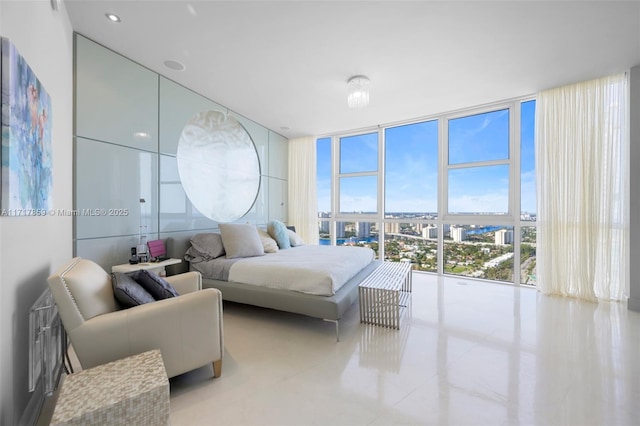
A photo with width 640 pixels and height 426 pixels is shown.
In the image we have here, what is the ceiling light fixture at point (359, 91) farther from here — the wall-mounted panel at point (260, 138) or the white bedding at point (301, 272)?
the wall-mounted panel at point (260, 138)

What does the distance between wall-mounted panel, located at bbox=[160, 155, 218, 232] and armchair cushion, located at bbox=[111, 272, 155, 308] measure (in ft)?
5.40

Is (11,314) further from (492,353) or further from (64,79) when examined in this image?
(492,353)

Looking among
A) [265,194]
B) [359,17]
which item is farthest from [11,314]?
[265,194]

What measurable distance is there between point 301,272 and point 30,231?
1.87 metres

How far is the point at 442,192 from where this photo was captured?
183 inches

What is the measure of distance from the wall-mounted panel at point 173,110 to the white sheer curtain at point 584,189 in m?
4.67

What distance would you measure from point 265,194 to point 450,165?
331 centimetres

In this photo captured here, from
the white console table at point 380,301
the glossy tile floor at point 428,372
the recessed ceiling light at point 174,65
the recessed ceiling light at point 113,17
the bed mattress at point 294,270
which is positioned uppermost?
the recessed ceiling light at point 174,65

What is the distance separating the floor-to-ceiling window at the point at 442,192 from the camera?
Result: 407cm

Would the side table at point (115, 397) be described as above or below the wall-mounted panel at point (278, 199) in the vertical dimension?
below

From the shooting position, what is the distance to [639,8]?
83.5 inches

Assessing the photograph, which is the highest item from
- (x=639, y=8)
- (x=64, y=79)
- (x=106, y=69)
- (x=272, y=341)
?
(x=639, y=8)

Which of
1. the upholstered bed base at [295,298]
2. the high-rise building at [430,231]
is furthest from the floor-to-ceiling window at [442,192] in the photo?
the upholstered bed base at [295,298]

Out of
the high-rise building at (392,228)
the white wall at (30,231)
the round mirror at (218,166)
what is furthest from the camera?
the high-rise building at (392,228)
